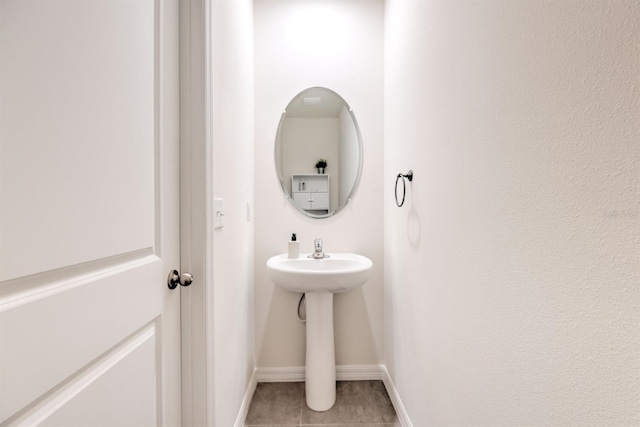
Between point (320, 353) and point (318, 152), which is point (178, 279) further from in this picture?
point (318, 152)

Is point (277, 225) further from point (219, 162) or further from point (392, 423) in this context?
point (392, 423)

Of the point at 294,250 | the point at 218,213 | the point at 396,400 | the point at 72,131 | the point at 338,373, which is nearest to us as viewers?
the point at 72,131

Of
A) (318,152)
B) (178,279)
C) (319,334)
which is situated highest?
(318,152)

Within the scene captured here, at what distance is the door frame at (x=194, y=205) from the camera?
958 millimetres

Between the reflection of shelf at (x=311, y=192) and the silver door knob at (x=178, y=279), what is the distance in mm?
1024

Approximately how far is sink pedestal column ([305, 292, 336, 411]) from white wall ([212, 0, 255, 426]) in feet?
1.19

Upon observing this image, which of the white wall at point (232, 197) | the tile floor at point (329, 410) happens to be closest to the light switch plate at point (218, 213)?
the white wall at point (232, 197)

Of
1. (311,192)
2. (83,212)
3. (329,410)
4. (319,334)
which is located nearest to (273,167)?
(311,192)

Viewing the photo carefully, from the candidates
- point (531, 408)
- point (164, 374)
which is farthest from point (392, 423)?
point (164, 374)

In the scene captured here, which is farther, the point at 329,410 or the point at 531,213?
the point at 329,410

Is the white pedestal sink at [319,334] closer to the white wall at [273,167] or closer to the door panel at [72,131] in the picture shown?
the white wall at [273,167]

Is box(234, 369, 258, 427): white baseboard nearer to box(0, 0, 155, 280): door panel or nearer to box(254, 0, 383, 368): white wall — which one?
box(254, 0, 383, 368): white wall

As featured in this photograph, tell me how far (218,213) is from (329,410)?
1.26 meters

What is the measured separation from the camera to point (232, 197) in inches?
52.7
